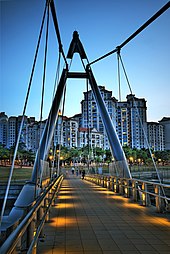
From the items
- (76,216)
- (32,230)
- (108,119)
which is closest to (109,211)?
(76,216)

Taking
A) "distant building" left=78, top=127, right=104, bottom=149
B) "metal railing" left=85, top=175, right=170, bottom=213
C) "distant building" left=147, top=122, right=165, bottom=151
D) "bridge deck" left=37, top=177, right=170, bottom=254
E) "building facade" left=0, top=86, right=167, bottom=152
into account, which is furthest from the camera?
"distant building" left=147, top=122, right=165, bottom=151

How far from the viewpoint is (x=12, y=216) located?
32.3 feet

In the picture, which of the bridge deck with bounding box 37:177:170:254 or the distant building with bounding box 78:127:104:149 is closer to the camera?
the bridge deck with bounding box 37:177:170:254

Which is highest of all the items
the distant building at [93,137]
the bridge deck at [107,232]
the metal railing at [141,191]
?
the distant building at [93,137]

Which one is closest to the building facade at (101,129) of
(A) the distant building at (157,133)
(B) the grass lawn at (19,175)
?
(A) the distant building at (157,133)

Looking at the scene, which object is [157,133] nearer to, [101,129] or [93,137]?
[101,129]

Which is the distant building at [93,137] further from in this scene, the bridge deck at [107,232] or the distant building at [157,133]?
the bridge deck at [107,232]

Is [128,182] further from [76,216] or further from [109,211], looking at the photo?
[76,216]

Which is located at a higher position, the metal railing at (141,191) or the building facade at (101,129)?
the building facade at (101,129)

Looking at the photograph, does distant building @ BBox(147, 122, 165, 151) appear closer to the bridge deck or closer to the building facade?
the building facade

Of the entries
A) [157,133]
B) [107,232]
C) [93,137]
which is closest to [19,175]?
[107,232]

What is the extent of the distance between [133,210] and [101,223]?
226cm

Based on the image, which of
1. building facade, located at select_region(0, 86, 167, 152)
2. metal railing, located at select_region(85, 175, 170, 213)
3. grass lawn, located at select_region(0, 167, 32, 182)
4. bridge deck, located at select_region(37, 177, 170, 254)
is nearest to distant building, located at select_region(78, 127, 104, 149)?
building facade, located at select_region(0, 86, 167, 152)

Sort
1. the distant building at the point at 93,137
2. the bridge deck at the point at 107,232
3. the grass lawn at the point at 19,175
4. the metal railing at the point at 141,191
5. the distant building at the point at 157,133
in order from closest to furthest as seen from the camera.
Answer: the bridge deck at the point at 107,232
the metal railing at the point at 141,191
the grass lawn at the point at 19,175
the distant building at the point at 93,137
the distant building at the point at 157,133
